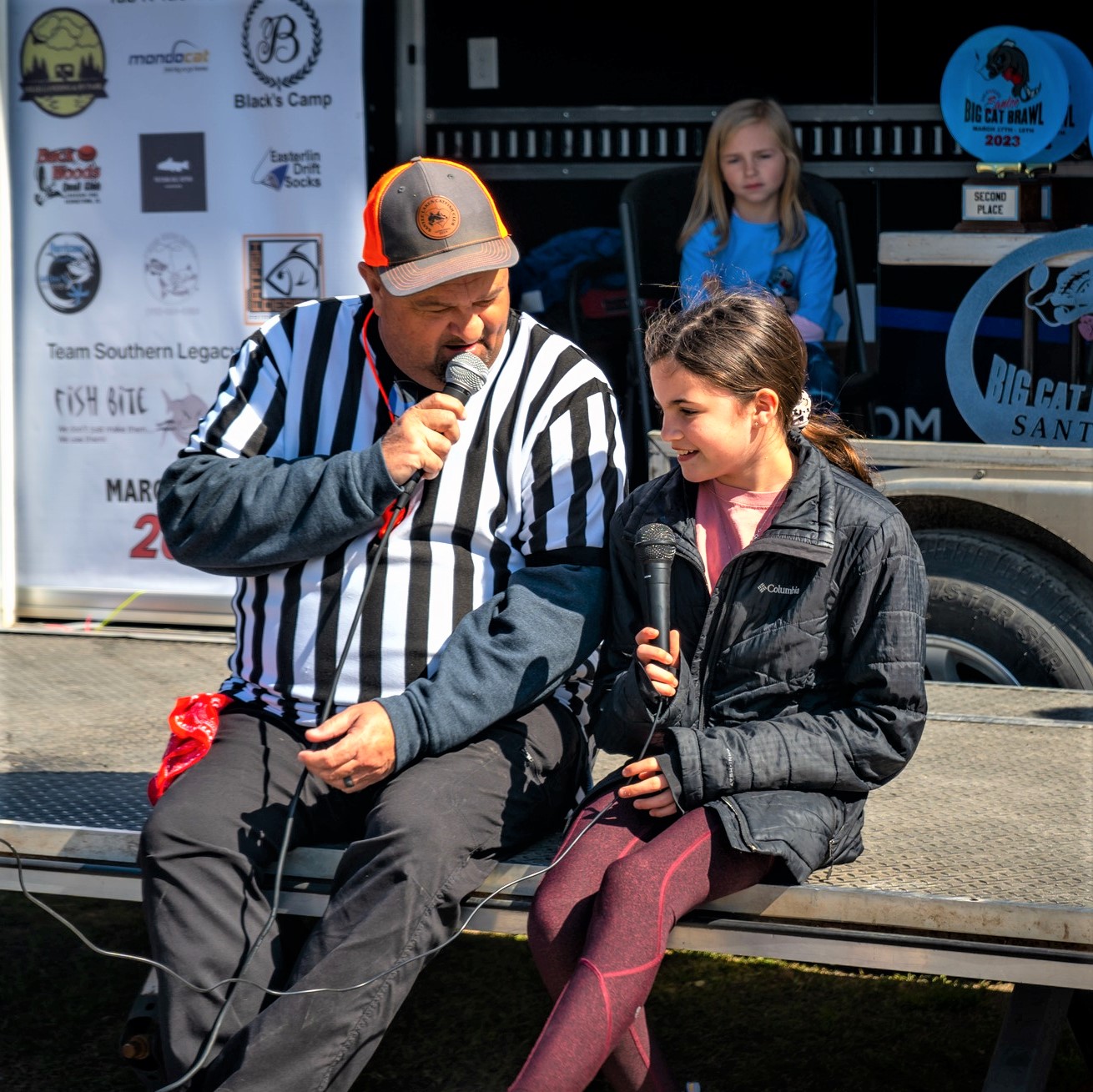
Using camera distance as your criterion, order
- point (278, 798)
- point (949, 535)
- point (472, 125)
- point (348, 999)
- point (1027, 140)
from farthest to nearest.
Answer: point (472, 125) < point (1027, 140) < point (949, 535) < point (278, 798) < point (348, 999)

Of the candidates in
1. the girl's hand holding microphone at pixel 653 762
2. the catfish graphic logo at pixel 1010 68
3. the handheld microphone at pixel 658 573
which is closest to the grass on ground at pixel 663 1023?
the girl's hand holding microphone at pixel 653 762

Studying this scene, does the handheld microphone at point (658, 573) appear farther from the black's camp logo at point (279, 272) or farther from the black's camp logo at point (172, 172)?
the black's camp logo at point (172, 172)

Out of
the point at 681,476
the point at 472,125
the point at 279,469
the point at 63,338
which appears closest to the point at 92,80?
the point at 63,338

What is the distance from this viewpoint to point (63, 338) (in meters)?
5.50

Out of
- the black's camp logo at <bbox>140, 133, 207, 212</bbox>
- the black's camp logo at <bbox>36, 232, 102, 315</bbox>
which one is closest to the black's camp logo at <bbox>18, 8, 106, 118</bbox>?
the black's camp logo at <bbox>140, 133, 207, 212</bbox>

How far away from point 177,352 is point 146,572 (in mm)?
862

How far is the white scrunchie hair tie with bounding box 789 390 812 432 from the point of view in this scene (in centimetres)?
258

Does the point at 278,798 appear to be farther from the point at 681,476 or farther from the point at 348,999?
the point at 681,476

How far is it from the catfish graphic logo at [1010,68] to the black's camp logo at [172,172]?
9.19ft

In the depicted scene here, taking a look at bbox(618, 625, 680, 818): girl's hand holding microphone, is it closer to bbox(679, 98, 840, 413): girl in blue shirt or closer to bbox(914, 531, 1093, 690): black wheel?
bbox(914, 531, 1093, 690): black wheel

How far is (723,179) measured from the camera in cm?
491

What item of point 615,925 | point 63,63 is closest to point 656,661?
point 615,925

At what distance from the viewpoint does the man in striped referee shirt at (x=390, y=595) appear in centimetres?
240

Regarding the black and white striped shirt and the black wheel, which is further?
the black wheel
